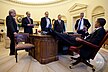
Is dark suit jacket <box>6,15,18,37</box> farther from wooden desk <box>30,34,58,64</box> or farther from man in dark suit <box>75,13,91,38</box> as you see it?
man in dark suit <box>75,13,91,38</box>

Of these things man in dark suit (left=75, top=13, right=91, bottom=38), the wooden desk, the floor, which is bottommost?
the floor

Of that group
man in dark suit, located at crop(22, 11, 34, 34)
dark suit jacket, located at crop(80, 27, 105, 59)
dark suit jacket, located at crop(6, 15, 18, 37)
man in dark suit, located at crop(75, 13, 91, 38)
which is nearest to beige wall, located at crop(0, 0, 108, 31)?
man in dark suit, located at crop(75, 13, 91, 38)

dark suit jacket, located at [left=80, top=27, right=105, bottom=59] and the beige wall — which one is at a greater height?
the beige wall

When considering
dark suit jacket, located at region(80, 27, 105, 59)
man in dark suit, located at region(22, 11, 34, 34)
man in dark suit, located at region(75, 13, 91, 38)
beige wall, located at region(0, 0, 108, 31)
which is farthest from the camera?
beige wall, located at region(0, 0, 108, 31)

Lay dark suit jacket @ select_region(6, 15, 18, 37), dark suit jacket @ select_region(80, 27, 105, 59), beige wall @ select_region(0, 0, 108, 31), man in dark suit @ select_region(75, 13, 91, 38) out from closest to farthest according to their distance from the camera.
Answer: dark suit jacket @ select_region(80, 27, 105, 59) < dark suit jacket @ select_region(6, 15, 18, 37) < man in dark suit @ select_region(75, 13, 91, 38) < beige wall @ select_region(0, 0, 108, 31)

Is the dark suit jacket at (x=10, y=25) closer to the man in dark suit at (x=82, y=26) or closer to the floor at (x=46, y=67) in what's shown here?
the floor at (x=46, y=67)

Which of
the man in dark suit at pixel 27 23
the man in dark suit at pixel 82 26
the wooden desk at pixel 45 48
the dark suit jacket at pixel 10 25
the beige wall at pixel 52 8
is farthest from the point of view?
the beige wall at pixel 52 8

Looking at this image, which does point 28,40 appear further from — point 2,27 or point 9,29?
point 2,27

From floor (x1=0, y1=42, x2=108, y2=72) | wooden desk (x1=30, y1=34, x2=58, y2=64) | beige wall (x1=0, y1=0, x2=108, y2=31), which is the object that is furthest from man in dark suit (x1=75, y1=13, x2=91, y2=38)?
beige wall (x1=0, y1=0, x2=108, y2=31)

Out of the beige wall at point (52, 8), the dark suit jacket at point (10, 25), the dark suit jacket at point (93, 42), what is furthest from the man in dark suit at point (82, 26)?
the beige wall at point (52, 8)

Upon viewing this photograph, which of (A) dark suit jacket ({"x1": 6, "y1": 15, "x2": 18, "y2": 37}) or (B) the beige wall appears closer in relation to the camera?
(A) dark suit jacket ({"x1": 6, "y1": 15, "x2": 18, "y2": 37})

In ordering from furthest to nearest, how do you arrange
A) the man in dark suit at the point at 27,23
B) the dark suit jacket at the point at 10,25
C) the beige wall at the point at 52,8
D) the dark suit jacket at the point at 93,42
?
the beige wall at the point at 52,8 < the man in dark suit at the point at 27,23 < the dark suit jacket at the point at 10,25 < the dark suit jacket at the point at 93,42

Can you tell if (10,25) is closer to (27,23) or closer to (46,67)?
(27,23)

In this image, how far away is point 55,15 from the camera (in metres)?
9.99
